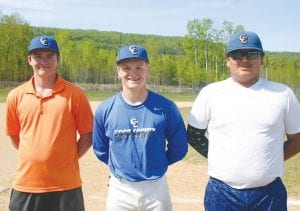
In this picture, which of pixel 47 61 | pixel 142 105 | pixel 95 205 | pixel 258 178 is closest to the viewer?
pixel 258 178

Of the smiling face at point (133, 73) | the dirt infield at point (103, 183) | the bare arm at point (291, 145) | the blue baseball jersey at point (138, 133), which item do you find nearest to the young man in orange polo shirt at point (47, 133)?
the blue baseball jersey at point (138, 133)

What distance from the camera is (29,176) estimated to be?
396cm

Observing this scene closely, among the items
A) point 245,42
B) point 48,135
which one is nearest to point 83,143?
point 48,135

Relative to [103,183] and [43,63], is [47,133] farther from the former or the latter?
[103,183]

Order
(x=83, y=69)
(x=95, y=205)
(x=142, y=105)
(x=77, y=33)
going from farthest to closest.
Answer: (x=77, y=33), (x=83, y=69), (x=95, y=205), (x=142, y=105)

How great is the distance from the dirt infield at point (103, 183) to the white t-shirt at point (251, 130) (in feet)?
10.4

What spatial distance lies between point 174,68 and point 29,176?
232ft

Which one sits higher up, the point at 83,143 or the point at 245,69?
the point at 245,69

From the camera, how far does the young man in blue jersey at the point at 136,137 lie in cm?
367

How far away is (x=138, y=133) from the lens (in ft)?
12.1

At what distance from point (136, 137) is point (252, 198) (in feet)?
3.31

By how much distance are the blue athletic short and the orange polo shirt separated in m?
1.29

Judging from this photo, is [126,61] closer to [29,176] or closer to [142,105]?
[142,105]

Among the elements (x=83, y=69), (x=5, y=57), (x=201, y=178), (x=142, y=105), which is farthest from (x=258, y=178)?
(x=83, y=69)
